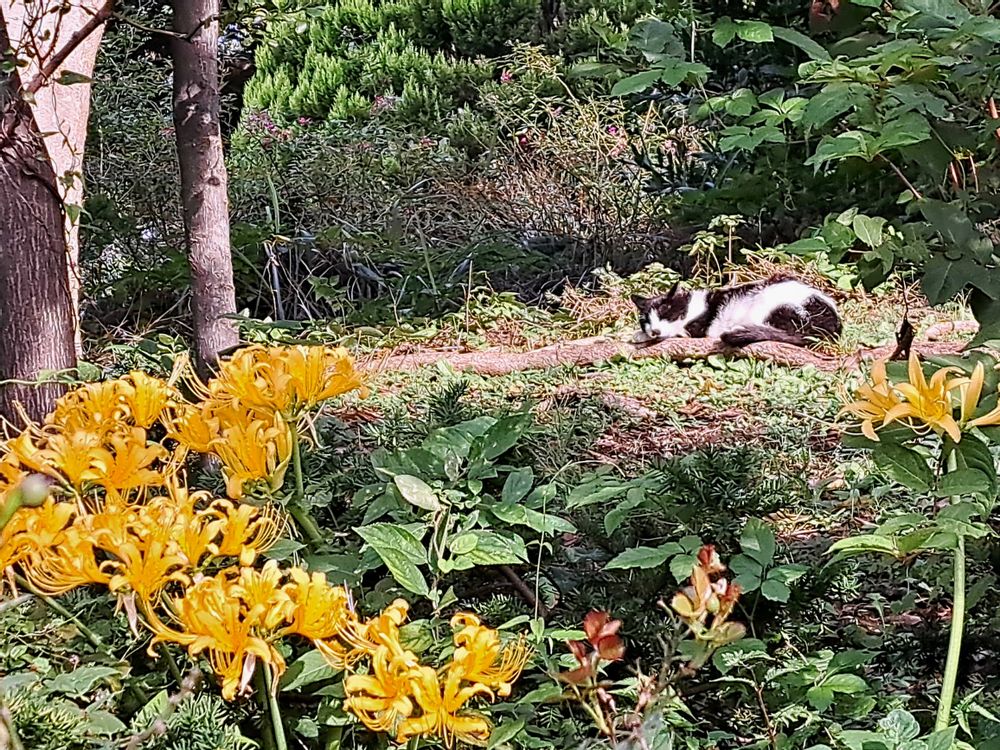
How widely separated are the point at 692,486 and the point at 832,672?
40cm

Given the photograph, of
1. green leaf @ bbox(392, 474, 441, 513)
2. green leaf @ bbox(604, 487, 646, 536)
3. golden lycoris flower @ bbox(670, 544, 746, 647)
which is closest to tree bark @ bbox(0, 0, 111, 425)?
green leaf @ bbox(392, 474, 441, 513)

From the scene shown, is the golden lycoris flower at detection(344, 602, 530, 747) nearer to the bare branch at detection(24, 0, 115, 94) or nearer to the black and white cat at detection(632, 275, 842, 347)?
the bare branch at detection(24, 0, 115, 94)

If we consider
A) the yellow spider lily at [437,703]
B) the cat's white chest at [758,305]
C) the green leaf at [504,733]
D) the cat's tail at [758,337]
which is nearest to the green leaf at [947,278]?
the green leaf at [504,733]

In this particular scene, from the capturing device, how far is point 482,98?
7.99 m

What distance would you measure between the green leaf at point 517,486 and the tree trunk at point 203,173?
1.74 metres

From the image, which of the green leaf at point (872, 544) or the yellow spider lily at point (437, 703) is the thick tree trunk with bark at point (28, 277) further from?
the green leaf at point (872, 544)

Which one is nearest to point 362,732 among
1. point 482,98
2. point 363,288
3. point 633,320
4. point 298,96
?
point 633,320

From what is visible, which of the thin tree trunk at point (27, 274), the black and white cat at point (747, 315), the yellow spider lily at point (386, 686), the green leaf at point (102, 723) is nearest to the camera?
the yellow spider lily at point (386, 686)

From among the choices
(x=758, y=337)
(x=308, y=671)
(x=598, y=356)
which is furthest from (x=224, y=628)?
(x=758, y=337)

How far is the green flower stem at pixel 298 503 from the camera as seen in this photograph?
124cm

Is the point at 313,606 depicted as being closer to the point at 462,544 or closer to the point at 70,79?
the point at 462,544

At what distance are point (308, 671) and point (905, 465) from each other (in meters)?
0.65

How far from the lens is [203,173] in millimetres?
3107

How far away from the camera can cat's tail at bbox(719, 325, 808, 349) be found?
4.22 metres
